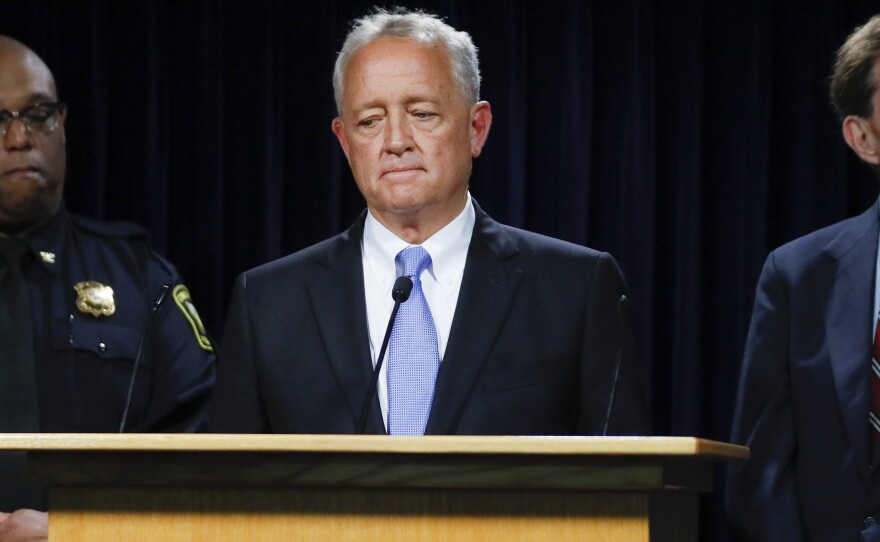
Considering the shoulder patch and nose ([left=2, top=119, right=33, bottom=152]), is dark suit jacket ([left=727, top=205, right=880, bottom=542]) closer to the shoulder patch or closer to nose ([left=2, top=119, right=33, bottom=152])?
the shoulder patch

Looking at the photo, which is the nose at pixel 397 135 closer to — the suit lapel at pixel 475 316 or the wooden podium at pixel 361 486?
the suit lapel at pixel 475 316

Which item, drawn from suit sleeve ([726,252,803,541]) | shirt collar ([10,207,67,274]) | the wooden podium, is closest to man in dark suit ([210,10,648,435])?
suit sleeve ([726,252,803,541])

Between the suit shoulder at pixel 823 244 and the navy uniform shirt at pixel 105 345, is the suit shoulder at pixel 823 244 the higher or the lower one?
the higher one

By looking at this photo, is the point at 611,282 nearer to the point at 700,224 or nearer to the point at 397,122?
the point at 397,122

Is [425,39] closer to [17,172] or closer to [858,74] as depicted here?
[858,74]

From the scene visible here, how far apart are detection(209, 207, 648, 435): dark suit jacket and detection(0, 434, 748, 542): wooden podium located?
0.63 metres

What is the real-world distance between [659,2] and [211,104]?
1292 millimetres

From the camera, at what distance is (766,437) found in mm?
2559

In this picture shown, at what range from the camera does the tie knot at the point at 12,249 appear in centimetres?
301

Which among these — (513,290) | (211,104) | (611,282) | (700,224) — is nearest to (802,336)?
(611,282)

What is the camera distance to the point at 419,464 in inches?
58.9

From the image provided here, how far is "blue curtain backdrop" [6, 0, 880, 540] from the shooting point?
3713 millimetres

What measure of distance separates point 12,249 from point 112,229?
9.9 inches

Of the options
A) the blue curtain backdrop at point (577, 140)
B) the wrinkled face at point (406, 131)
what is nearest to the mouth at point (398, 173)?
the wrinkled face at point (406, 131)
